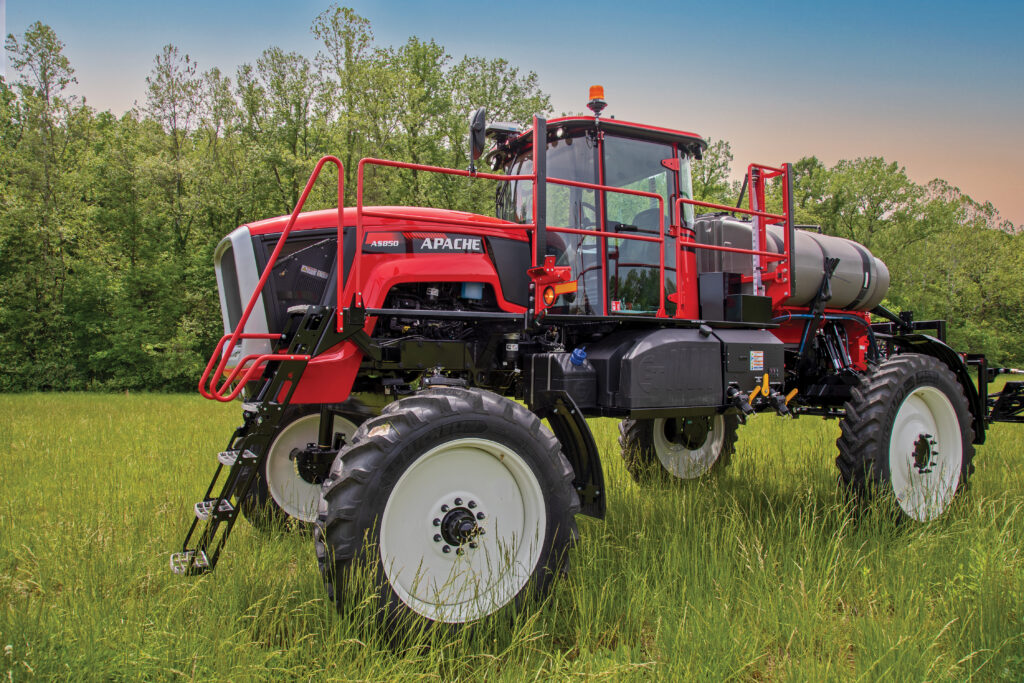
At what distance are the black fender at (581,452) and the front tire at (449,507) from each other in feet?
1.76

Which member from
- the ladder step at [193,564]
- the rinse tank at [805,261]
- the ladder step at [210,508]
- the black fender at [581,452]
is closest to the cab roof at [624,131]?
the rinse tank at [805,261]

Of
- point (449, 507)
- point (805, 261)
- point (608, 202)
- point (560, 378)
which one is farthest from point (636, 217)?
point (449, 507)

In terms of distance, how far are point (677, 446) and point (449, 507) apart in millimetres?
4070

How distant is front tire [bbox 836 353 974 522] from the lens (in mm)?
4867

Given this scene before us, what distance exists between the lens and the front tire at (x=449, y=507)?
2.88 meters

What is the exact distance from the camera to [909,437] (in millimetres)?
5219

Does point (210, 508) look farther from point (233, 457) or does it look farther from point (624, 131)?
point (624, 131)

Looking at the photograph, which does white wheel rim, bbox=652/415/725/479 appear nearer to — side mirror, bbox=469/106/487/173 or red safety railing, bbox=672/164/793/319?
red safety railing, bbox=672/164/793/319

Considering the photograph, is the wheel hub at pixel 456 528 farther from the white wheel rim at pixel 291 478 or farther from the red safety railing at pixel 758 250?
the red safety railing at pixel 758 250

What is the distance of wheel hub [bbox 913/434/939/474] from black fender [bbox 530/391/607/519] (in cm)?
303

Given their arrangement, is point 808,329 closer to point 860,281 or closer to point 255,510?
point 860,281

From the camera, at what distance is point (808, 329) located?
568cm

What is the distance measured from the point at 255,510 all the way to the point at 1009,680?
14.6ft

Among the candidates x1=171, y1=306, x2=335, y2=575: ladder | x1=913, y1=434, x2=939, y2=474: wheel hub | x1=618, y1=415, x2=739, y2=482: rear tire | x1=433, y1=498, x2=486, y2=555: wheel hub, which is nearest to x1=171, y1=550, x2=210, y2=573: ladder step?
x1=171, y1=306, x2=335, y2=575: ladder
